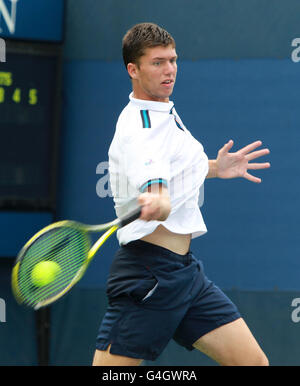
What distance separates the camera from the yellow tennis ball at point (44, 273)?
2.59m

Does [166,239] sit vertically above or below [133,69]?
below

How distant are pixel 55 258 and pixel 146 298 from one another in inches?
14.5

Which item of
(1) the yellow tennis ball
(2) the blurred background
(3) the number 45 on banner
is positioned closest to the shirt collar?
(1) the yellow tennis ball

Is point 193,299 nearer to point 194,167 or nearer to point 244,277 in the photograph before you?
point 194,167

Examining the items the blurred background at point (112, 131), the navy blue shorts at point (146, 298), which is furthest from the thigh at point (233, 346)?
the blurred background at point (112, 131)

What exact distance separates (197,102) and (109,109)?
558 millimetres

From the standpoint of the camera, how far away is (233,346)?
270cm

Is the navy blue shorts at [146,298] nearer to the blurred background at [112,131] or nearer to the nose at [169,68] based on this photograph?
the nose at [169,68]

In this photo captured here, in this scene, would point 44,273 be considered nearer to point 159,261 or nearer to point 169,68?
point 159,261

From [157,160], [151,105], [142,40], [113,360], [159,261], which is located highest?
[142,40]

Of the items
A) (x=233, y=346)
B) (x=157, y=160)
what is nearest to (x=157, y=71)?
(x=157, y=160)

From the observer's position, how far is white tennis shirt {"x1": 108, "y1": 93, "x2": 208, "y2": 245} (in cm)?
241

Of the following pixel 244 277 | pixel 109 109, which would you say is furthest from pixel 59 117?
pixel 244 277

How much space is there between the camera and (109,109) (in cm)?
457
